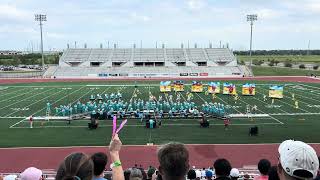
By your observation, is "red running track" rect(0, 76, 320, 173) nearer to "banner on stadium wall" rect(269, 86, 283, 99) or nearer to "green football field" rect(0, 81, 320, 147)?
"green football field" rect(0, 81, 320, 147)

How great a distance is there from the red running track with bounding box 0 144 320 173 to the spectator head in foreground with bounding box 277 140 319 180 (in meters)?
14.9

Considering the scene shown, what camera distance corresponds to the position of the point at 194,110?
30734 mm

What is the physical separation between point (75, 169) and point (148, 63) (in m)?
81.7

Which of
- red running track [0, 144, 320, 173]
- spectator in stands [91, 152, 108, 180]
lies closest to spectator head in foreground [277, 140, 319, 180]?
spectator in stands [91, 152, 108, 180]

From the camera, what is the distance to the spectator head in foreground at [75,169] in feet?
10.3

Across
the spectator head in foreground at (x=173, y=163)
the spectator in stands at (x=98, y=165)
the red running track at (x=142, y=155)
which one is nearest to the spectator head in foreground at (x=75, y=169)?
the spectator head in foreground at (x=173, y=163)

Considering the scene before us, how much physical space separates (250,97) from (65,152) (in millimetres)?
25426

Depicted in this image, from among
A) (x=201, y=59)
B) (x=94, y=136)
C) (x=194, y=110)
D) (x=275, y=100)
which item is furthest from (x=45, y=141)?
(x=201, y=59)

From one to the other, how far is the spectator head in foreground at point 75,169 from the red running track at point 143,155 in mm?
14888

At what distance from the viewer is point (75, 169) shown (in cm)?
315

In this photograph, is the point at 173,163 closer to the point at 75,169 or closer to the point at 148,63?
the point at 75,169

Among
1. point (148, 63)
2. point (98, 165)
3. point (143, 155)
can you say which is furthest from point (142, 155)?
point (148, 63)

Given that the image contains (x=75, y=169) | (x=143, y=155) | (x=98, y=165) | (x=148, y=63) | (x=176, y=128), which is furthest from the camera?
(x=148, y=63)

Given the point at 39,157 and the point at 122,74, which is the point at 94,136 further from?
the point at 122,74
